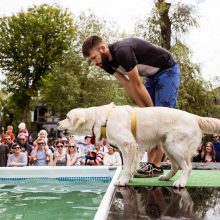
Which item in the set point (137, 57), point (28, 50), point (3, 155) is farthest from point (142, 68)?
point (28, 50)

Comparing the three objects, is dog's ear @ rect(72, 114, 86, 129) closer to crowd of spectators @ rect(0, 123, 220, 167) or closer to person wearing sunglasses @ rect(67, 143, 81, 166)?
crowd of spectators @ rect(0, 123, 220, 167)

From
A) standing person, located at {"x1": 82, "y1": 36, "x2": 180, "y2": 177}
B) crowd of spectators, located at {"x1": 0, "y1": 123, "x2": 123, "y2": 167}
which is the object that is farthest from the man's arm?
crowd of spectators, located at {"x1": 0, "y1": 123, "x2": 123, "y2": 167}

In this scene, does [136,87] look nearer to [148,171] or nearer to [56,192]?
[148,171]

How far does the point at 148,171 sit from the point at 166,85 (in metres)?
1.09

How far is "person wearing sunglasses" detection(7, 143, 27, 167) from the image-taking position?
11.5 m

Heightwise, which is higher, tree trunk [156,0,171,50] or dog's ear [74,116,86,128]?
tree trunk [156,0,171,50]

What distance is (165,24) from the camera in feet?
75.6

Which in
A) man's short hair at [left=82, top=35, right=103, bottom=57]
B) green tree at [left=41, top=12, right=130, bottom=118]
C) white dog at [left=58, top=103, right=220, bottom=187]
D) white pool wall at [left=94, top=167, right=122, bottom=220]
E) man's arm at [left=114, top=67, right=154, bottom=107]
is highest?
green tree at [left=41, top=12, right=130, bottom=118]

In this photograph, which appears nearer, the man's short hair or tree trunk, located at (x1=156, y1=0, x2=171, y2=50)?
the man's short hair

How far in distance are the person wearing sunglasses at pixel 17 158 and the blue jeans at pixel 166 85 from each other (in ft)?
22.8

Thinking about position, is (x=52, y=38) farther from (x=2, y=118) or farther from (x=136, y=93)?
(x=136, y=93)

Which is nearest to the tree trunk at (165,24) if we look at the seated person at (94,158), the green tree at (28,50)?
the seated person at (94,158)

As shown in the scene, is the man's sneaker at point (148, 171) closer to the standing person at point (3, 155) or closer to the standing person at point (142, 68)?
the standing person at point (142, 68)

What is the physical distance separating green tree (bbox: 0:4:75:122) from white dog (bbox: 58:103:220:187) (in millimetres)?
39979
